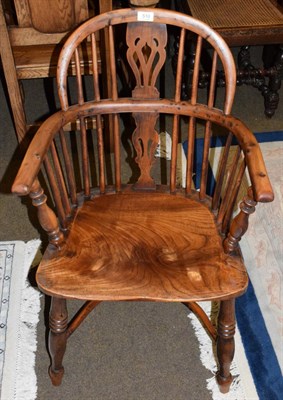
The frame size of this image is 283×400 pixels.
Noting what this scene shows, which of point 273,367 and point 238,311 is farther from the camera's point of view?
point 238,311

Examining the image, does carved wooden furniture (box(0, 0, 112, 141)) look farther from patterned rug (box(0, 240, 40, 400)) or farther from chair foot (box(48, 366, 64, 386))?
chair foot (box(48, 366, 64, 386))

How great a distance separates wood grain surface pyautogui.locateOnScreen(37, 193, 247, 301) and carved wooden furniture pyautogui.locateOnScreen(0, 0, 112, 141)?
793mm

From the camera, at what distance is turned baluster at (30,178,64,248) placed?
1.14 meters

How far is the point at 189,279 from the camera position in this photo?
1.23m

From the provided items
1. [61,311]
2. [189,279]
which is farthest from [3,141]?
[189,279]

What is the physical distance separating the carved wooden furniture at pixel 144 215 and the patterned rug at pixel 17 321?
111 millimetres

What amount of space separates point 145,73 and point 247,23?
907 mm

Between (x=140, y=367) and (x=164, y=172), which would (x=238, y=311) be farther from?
(x=164, y=172)

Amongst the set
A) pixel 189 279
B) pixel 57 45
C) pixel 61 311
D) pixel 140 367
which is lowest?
pixel 140 367

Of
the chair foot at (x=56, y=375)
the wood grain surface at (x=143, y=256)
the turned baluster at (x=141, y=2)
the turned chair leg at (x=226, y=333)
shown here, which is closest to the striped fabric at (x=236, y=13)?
the turned baluster at (x=141, y=2)

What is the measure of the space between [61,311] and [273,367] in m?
0.68

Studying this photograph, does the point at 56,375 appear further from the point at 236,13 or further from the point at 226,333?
the point at 236,13

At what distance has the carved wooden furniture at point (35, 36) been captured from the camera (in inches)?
73.6

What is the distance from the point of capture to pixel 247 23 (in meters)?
2.09
